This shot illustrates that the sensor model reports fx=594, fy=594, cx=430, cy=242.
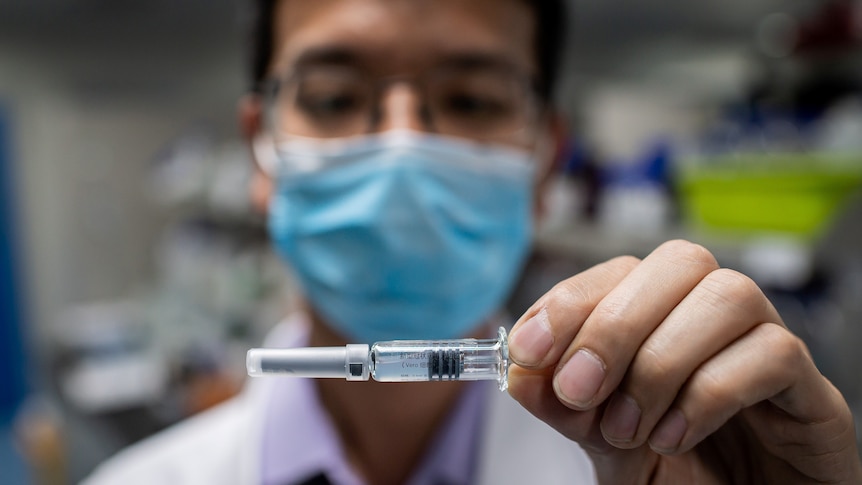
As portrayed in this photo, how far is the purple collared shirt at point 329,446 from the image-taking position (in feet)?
2.95

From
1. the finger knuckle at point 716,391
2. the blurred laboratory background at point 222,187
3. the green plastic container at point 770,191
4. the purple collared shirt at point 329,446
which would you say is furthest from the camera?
the blurred laboratory background at point 222,187

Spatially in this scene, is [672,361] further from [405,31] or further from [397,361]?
[405,31]

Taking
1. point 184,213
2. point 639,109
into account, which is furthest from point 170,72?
point 639,109

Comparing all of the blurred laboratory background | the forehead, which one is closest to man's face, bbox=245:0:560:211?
the forehead

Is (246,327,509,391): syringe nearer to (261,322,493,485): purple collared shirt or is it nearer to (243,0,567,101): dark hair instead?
(261,322,493,485): purple collared shirt

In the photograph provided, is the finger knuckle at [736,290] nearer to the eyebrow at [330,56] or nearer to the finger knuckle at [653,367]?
the finger knuckle at [653,367]

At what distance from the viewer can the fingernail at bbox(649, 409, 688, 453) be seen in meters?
0.39

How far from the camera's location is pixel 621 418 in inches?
15.6

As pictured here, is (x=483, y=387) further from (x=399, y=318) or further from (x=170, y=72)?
(x=170, y=72)

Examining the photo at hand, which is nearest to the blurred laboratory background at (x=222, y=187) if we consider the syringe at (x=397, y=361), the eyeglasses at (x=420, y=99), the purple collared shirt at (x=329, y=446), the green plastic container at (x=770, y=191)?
the green plastic container at (x=770, y=191)

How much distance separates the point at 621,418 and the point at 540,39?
738mm

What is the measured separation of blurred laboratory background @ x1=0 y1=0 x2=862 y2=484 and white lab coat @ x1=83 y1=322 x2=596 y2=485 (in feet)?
0.79

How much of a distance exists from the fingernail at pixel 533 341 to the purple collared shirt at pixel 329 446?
0.56 m

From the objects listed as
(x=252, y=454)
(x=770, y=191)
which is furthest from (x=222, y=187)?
(x=770, y=191)
